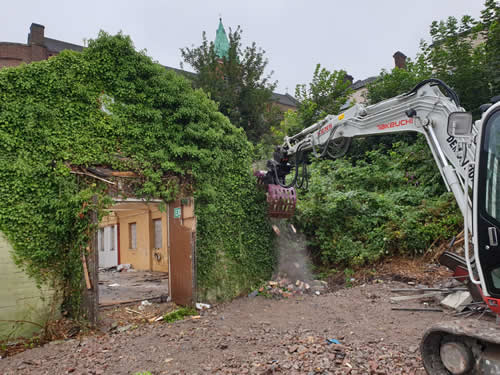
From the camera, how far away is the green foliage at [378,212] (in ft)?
26.5

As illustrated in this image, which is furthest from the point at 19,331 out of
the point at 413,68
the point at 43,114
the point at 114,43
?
the point at 413,68

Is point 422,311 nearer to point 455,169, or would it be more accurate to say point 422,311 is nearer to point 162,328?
point 455,169

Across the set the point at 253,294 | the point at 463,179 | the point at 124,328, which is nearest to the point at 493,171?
the point at 463,179

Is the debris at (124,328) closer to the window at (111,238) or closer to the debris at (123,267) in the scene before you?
the debris at (123,267)

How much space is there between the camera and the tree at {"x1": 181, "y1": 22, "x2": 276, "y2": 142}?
19078 millimetres

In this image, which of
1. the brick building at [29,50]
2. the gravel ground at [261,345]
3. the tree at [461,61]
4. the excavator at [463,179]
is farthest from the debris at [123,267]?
the brick building at [29,50]

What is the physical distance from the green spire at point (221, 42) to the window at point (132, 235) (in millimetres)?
10905

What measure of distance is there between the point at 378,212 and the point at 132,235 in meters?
10.9

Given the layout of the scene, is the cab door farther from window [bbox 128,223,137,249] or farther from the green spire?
the green spire

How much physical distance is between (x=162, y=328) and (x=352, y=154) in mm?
10642

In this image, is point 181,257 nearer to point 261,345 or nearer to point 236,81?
point 261,345

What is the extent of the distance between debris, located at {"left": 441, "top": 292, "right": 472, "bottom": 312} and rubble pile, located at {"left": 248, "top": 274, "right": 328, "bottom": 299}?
2936 millimetres

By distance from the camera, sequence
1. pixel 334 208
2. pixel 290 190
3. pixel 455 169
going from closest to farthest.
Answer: pixel 455 169
pixel 290 190
pixel 334 208

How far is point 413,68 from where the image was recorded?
14.1 meters
